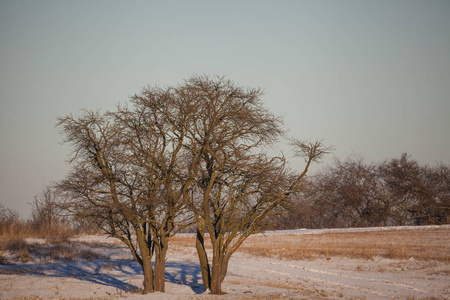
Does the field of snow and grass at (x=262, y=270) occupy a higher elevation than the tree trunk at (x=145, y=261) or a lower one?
lower

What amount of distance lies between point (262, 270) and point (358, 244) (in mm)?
12711

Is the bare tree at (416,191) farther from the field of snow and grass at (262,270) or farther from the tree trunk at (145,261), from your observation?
the tree trunk at (145,261)

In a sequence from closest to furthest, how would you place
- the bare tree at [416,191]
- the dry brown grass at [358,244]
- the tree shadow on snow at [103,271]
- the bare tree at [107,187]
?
the bare tree at [107,187] < the tree shadow on snow at [103,271] < the dry brown grass at [358,244] < the bare tree at [416,191]

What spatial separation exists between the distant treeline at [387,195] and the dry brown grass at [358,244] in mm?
15991

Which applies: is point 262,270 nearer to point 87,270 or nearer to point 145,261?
point 87,270

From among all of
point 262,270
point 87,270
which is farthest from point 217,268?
point 262,270

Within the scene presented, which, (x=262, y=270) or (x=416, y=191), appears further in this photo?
(x=416, y=191)

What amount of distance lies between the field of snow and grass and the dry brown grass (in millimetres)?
75

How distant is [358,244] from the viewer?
3259 cm

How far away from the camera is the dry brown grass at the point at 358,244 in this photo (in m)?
27.2

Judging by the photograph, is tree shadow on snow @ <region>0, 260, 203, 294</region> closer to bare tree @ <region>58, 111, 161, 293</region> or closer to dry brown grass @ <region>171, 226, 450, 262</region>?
→ bare tree @ <region>58, 111, 161, 293</region>

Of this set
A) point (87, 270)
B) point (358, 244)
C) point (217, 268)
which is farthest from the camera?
point (358, 244)

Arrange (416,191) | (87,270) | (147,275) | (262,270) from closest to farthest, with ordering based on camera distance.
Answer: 1. (147,275)
2. (87,270)
3. (262,270)
4. (416,191)

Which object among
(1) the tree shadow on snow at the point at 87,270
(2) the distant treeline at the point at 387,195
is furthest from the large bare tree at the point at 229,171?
(2) the distant treeline at the point at 387,195
